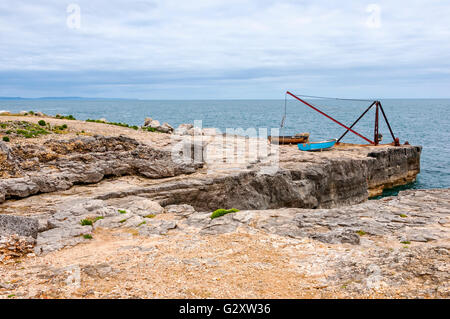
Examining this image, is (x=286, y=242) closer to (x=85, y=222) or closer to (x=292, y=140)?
(x=85, y=222)

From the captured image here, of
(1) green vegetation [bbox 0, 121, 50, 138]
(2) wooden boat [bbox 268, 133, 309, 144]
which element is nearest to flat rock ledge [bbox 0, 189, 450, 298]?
(1) green vegetation [bbox 0, 121, 50, 138]

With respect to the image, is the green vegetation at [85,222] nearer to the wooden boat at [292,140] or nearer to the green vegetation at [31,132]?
the green vegetation at [31,132]

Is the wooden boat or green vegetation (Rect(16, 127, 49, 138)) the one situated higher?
green vegetation (Rect(16, 127, 49, 138))

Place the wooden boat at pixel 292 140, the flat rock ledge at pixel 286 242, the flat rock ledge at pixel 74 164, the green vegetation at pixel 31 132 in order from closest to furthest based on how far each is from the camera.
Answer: the flat rock ledge at pixel 286 242
the flat rock ledge at pixel 74 164
the green vegetation at pixel 31 132
the wooden boat at pixel 292 140

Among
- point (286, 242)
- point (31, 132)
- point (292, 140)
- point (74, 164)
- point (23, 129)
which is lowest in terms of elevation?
point (286, 242)

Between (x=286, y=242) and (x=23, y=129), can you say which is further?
(x=23, y=129)

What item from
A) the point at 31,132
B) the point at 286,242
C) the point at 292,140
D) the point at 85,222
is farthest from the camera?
the point at 292,140

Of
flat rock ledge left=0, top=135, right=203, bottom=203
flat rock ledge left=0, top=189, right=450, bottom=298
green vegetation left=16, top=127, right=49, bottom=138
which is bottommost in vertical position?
flat rock ledge left=0, top=189, right=450, bottom=298

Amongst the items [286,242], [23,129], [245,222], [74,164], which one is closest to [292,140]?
[74,164]

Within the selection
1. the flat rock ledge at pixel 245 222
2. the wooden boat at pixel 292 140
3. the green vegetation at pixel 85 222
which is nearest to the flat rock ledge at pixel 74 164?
the flat rock ledge at pixel 245 222

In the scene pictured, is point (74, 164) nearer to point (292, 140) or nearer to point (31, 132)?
point (31, 132)

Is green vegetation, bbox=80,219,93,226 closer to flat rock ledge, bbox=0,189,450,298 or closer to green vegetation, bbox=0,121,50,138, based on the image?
flat rock ledge, bbox=0,189,450,298

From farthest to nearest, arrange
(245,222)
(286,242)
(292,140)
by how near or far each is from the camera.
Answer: (292,140) → (245,222) → (286,242)

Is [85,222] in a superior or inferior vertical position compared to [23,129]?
inferior
